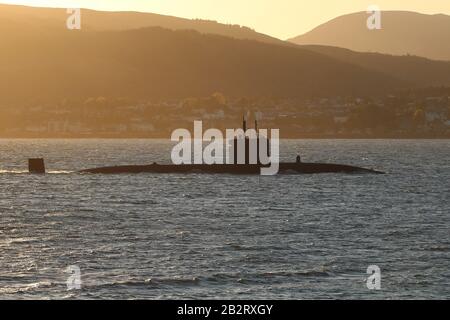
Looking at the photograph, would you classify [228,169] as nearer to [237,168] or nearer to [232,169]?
[232,169]

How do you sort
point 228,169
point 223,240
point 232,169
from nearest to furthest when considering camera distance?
point 223,240 → point 228,169 → point 232,169

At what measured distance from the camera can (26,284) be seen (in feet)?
103

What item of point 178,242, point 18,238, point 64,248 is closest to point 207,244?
point 178,242

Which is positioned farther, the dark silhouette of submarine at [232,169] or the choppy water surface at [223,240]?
the dark silhouette of submarine at [232,169]

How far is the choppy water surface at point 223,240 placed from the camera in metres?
31.8

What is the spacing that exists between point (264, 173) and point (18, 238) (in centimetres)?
5349

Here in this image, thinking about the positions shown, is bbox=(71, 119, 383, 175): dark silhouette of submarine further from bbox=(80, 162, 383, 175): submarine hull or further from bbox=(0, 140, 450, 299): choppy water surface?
bbox=(0, 140, 450, 299): choppy water surface

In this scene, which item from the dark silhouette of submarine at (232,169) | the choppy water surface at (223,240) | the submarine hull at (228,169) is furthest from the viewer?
the submarine hull at (228,169)

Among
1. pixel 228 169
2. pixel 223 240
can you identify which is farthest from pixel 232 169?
pixel 223 240

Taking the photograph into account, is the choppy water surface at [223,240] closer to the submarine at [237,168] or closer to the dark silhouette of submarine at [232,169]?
the submarine at [237,168]

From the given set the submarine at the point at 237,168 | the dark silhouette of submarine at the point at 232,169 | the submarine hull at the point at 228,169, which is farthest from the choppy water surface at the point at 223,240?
the submarine hull at the point at 228,169

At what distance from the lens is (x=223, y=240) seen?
1746 inches

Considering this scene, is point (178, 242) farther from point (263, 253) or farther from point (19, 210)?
point (19, 210)
